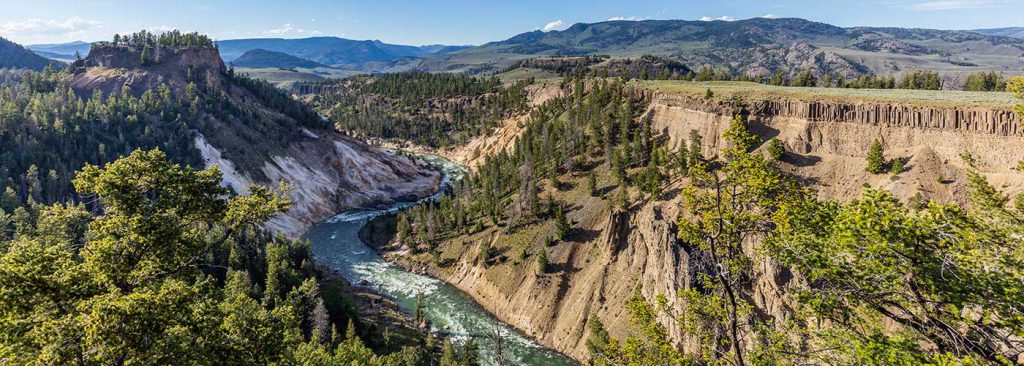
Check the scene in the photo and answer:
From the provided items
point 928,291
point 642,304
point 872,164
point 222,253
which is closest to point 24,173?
point 222,253

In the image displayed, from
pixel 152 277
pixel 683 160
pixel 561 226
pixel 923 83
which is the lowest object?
pixel 561 226

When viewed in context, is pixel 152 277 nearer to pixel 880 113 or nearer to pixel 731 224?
pixel 731 224

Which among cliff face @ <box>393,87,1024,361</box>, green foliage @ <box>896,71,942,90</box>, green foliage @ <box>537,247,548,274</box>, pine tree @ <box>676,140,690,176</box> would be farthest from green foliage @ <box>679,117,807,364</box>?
green foliage @ <box>896,71,942,90</box>

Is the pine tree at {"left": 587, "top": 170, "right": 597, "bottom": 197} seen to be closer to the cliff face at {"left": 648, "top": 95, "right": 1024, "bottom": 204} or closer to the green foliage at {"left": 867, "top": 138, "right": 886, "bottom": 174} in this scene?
the cliff face at {"left": 648, "top": 95, "right": 1024, "bottom": 204}

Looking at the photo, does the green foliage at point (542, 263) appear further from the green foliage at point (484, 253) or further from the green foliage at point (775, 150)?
the green foliage at point (775, 150)

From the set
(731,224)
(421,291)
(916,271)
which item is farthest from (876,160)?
(421,291)

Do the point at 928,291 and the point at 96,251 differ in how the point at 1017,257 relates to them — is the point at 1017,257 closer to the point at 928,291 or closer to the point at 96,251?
the point at 928,291

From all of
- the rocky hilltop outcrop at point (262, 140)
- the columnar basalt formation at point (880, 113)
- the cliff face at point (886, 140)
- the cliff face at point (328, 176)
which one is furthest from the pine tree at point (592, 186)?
the cliff face at point (328, 176)
